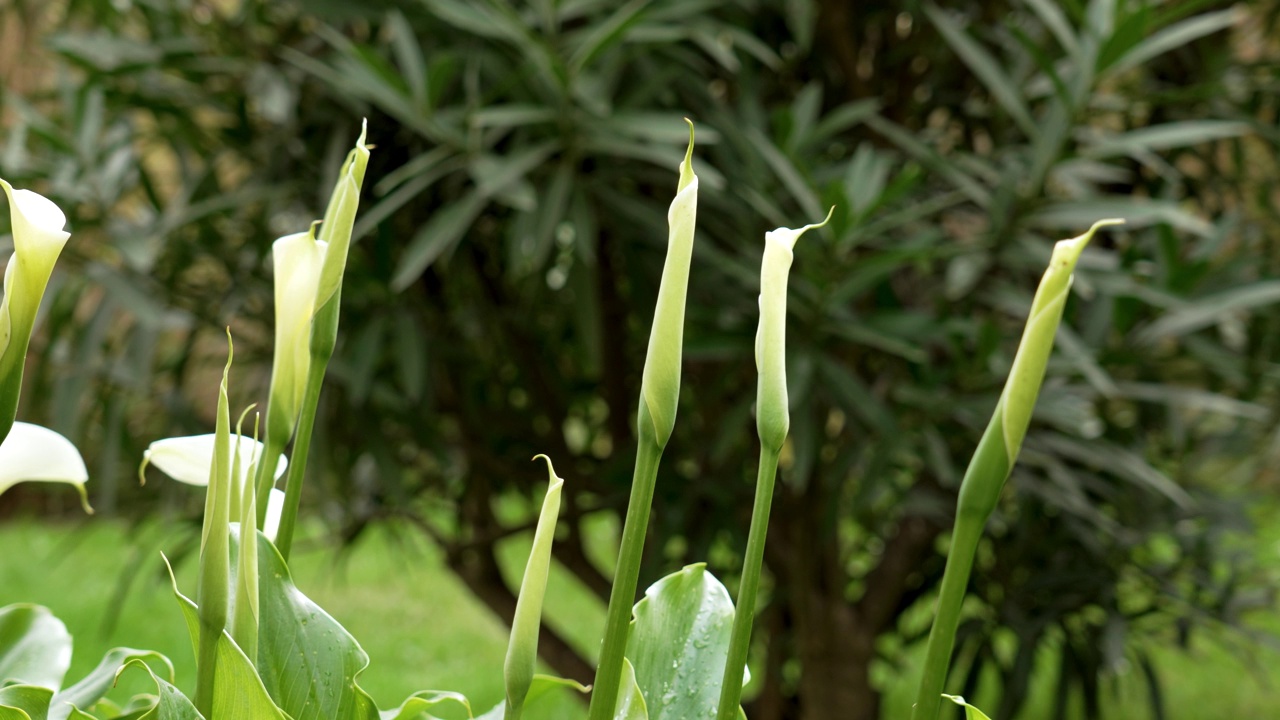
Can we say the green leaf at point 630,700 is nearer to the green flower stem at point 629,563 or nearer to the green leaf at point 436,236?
the green flower stem at point 629,563

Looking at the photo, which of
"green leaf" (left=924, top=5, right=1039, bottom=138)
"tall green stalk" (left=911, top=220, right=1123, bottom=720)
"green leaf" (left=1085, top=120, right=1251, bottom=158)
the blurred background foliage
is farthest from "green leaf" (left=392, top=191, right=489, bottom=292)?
"tall green stalk" (left=911, top=220, right=1123, bottom=720)

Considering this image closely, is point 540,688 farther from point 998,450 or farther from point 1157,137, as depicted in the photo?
point 1157,137

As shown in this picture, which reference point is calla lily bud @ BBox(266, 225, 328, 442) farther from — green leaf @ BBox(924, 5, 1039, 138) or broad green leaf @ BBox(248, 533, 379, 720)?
green leaf @ BBox(924, 5, 1039, 138)

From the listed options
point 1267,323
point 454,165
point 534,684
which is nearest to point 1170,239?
point 1267,323

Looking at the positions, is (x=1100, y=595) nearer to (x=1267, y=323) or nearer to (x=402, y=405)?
(x=1267, y=323)

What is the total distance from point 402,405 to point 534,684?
0.90 m

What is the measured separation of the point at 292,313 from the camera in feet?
1.07

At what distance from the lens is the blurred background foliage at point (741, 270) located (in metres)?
1.07

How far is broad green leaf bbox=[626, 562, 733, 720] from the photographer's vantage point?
1.14 feet

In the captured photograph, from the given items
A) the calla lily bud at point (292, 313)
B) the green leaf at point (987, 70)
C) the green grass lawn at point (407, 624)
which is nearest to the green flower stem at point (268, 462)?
the calla lily bud at point (292, 313)

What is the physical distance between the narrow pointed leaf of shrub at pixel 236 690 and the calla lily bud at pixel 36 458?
3.4 inches

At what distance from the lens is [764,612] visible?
62.7 inches

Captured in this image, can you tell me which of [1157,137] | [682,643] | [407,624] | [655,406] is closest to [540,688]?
[682,643]

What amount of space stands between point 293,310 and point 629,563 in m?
0.13
